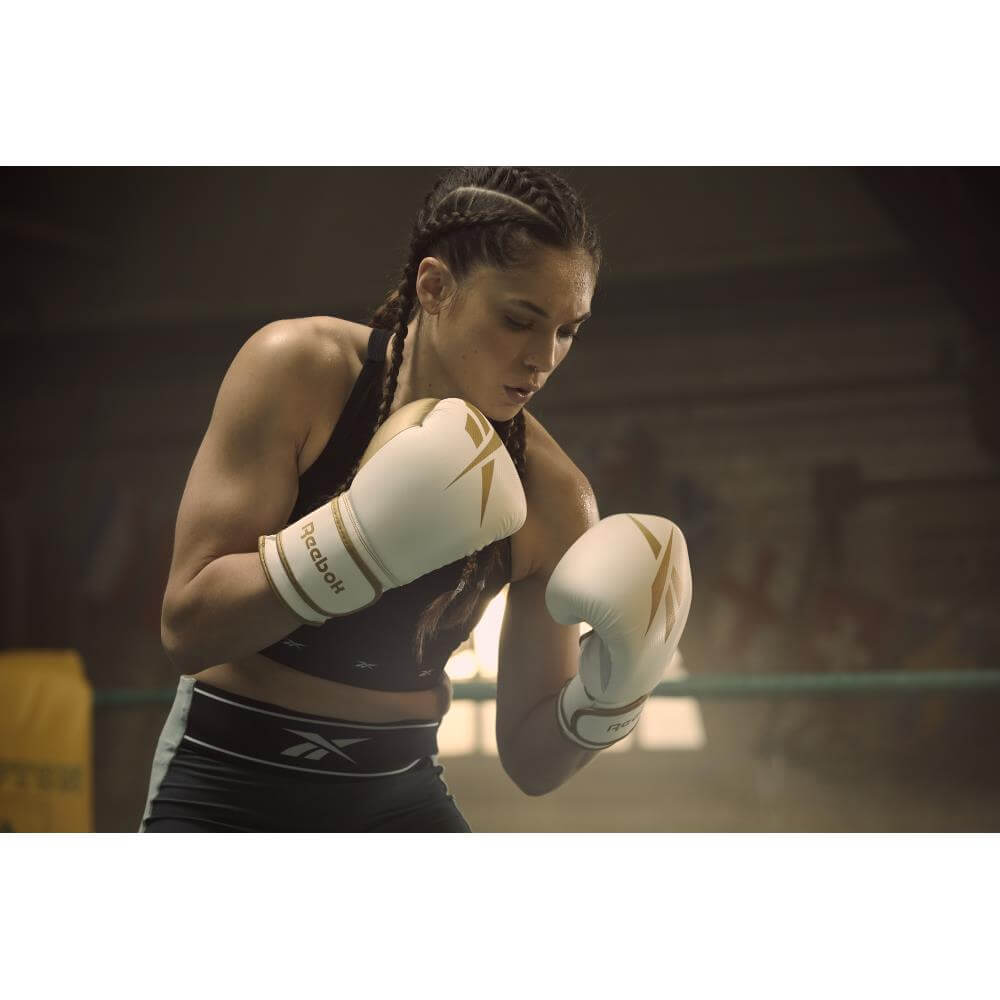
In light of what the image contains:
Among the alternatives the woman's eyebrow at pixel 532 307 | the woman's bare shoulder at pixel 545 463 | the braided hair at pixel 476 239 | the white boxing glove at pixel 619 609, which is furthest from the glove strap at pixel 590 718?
the woman's eyebrow at pixel 532 307

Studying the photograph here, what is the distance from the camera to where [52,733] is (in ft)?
8.18

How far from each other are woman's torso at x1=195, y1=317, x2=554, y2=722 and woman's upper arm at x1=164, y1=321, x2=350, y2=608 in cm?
2

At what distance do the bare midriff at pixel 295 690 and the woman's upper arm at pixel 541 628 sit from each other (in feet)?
0.74

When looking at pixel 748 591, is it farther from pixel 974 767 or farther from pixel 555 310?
pixel 555 310

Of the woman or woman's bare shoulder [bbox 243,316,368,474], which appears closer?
the woman

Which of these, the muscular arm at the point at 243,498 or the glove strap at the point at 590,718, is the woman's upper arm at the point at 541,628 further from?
the muscular arm at the point at 243,498

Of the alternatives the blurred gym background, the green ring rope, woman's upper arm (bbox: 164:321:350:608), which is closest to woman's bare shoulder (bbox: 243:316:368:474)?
woman's upper arm (bbox: 164:321:350:608)

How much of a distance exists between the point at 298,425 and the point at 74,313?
1.45m

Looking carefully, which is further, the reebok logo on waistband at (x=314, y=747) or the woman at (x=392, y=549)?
the reebok logo on waistband at (x=314, y=747)

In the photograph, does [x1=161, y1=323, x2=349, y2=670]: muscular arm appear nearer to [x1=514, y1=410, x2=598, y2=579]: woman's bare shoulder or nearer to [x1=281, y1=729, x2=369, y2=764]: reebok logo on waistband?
[x1=281, y1=729, x2=369, y2=764]: reebok logo on waistband

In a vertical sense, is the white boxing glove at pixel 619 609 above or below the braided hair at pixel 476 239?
below

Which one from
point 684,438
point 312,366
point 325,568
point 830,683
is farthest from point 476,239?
point 684,438

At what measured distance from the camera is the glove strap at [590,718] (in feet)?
4.77

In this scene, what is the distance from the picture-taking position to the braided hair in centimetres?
141
